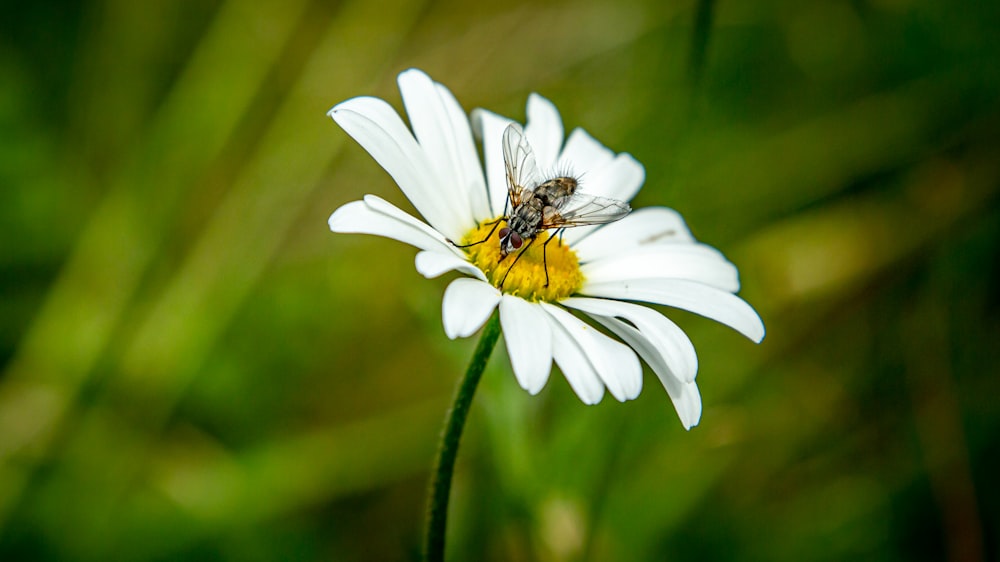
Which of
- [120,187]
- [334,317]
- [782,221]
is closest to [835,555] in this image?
[782,221]

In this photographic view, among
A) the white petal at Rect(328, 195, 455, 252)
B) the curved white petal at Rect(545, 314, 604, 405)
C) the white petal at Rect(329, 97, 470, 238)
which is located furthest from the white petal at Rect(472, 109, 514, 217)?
the curved white petal at Rect(545, 314, 604, 405)

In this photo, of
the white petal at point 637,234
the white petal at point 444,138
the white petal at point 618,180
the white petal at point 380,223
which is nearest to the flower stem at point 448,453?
the white petal at point 380,223

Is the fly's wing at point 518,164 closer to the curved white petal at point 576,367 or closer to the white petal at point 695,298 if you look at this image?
the white petal at point 695,298

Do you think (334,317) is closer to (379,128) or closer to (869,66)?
(379,128)

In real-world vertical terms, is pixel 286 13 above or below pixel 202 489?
above

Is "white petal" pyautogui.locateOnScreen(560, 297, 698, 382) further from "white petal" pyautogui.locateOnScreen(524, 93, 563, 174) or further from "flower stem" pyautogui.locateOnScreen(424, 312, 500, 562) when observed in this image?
"white petal" pyautogui.locateOnScreen(524, 93, 563, 174)

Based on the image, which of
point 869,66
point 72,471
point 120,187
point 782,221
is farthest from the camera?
point 869,66

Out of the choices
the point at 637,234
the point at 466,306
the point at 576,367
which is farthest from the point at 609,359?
the point at 637,234
